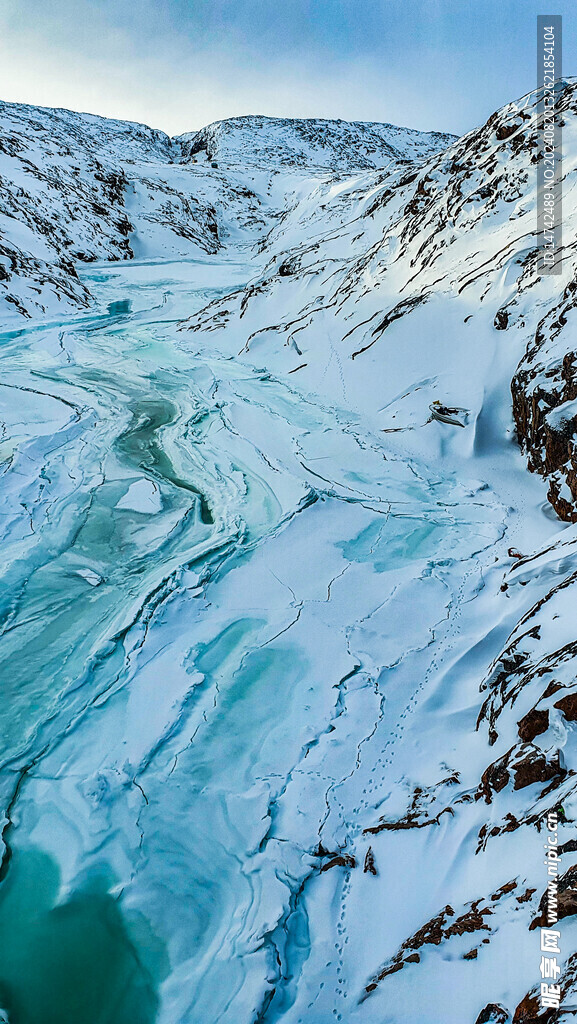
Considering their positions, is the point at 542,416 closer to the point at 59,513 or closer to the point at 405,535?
the point at 405,535

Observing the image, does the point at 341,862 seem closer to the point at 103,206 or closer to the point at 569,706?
the point at 569,706

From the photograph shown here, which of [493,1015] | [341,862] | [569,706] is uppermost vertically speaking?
[569,706]

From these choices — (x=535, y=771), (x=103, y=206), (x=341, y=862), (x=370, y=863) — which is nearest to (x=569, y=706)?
(x=535, y=771)

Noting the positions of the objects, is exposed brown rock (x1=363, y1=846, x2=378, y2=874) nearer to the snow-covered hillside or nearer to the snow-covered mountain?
the snow-covered mountain

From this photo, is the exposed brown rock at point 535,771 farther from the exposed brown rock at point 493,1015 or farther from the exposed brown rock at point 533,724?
the exposed brown rock at point 493,1015

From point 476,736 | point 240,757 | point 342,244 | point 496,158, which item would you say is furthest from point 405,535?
point 342,244

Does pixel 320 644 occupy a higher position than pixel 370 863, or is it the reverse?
pixel 320 644

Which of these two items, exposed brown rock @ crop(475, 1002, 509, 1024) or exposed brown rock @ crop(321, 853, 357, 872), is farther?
exposed brown rock @ crop(321, 853, 357, 872)

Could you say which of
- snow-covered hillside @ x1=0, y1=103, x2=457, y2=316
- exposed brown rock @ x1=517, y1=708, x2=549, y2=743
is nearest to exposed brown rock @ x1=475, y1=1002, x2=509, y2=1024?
exposed brown rock @ x1=517, y1=708, x2=549, y2=743
